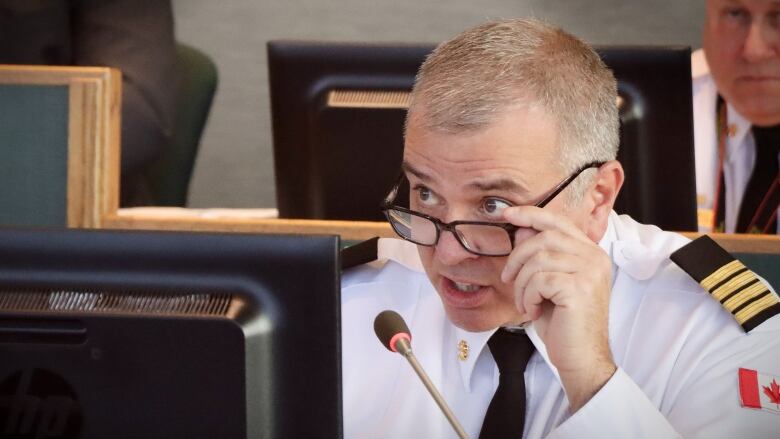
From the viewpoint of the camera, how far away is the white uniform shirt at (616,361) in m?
1.29

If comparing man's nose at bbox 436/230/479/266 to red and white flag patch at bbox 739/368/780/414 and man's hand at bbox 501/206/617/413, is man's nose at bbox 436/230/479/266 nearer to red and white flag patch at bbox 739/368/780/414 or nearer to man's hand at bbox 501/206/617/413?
man's hand at bbox 501/206/617/413

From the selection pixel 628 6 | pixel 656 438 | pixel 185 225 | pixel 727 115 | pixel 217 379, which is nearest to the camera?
pixel 217 379

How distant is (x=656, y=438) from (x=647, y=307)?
26 cm

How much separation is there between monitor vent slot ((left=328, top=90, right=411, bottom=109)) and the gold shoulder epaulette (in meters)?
0.54

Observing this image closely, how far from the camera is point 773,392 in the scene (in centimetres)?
130

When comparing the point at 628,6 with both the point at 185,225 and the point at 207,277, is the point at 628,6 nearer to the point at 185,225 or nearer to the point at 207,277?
the point at 185,225

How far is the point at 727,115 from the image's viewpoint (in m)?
2.92

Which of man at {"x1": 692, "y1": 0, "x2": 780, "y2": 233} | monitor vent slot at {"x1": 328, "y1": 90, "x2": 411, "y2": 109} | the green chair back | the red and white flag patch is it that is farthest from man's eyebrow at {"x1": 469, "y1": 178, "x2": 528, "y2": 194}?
the green chair back

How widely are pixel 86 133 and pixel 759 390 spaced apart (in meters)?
1.09

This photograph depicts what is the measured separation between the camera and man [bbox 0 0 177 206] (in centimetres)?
258

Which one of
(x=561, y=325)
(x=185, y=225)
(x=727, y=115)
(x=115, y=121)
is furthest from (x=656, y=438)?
(x=727, y=115)

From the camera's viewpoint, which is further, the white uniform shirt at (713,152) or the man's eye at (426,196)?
the white uniform shirt at (713,152)

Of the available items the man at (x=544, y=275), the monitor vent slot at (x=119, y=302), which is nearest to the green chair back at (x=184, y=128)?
the man at (x=544, y=275)

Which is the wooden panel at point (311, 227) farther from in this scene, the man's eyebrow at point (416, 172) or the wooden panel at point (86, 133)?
the man's eyebrow at point (416, 172)
